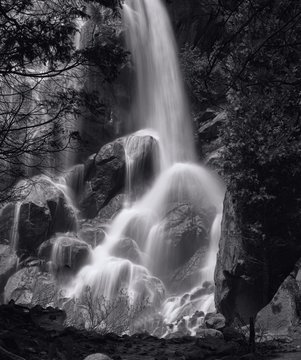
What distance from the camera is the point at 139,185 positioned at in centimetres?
2403

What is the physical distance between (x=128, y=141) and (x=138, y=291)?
10.9 meters

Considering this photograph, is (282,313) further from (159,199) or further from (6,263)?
(6,263)

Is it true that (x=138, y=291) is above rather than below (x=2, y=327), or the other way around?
below

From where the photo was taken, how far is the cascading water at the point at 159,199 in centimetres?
1723

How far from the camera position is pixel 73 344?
5.36 metres

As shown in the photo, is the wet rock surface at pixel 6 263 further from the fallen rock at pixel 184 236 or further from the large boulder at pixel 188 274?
the large boulder at pixel 188 274

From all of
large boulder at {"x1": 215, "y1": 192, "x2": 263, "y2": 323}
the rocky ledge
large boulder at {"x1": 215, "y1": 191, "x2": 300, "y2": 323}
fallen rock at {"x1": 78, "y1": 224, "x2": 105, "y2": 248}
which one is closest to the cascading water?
fallen rock at {"x1": 78, "y1": 224, "x2": 105, "y2": 248}

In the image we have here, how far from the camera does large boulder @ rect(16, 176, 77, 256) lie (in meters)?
21.5

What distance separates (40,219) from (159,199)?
6.05m

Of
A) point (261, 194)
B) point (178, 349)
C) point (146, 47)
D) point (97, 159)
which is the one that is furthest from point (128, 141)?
point (178, 349)

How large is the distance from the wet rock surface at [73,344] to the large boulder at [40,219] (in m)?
15.0

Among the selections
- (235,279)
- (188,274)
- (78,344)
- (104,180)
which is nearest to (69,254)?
(188,274)

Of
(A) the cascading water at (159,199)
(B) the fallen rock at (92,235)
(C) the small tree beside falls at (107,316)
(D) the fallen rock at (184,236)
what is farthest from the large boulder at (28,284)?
(D) the fallen rock at (184,236)

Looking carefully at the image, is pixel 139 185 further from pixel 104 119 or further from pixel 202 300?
pixel 202 300
